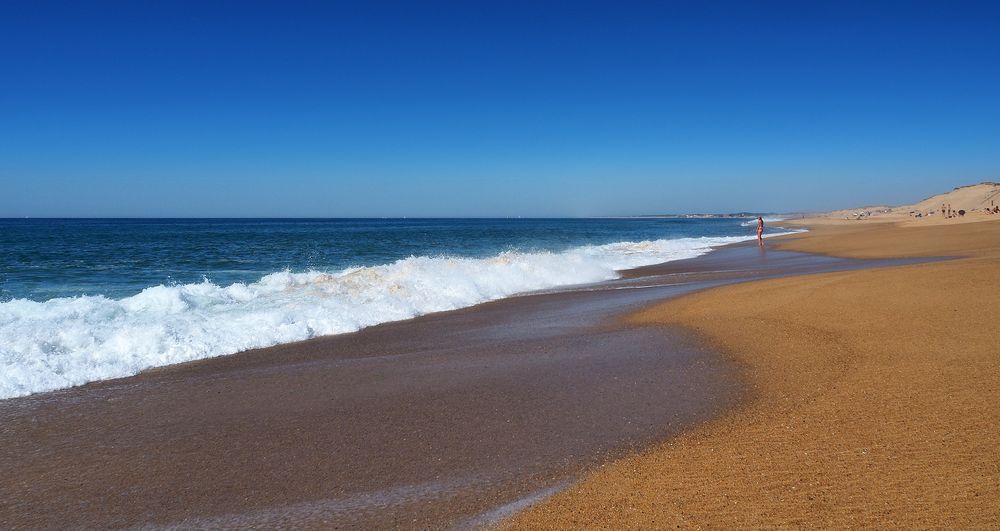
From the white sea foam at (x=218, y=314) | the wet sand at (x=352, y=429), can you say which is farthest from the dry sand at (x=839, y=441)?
the white sea foam at (x=218, y=314)

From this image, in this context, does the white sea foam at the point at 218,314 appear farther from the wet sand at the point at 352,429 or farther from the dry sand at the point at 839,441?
the dry sand at the point at 839,441

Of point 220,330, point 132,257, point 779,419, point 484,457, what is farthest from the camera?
point 132,257

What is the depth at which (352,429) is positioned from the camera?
221 inches

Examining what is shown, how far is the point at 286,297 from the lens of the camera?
574 inches

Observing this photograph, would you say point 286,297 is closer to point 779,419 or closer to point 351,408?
point 351,408

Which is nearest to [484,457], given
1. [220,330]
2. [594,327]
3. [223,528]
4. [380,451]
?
[380,451]

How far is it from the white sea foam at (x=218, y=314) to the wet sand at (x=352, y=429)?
2.09ft

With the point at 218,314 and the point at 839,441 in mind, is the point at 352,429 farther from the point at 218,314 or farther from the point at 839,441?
the point at 218,314

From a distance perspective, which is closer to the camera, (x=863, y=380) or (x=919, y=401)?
(x=919, y=401)

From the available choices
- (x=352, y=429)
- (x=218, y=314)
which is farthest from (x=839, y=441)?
(x=218, y=314)

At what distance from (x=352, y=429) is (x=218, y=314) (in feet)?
25.0

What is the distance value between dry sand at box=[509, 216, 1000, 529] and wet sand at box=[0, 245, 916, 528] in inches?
16.7

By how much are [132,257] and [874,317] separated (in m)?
34.2

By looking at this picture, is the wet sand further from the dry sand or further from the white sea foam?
the white sea foam
